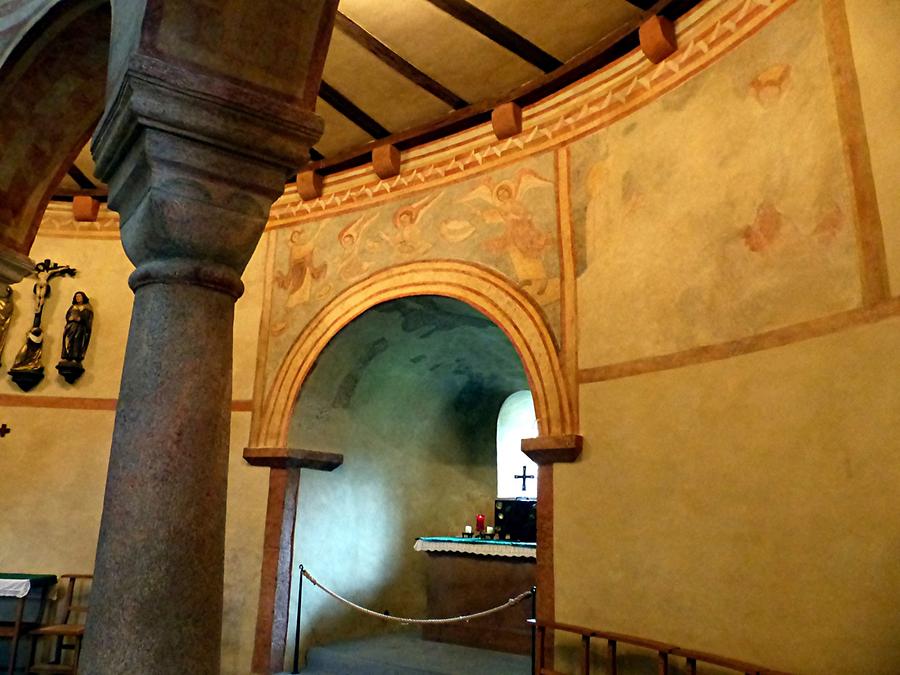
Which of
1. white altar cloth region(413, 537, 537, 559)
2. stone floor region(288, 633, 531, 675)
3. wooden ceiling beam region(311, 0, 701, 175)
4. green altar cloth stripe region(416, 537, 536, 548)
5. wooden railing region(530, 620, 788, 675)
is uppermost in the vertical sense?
wooden ceiling beam region(311, 0, 701, 175)

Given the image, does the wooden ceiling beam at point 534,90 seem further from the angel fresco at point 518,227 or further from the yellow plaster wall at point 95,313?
the yellow plaster wall at point 95,313

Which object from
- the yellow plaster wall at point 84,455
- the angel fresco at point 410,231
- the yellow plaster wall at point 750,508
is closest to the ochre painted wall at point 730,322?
the yellow plaster wall at point 750,508

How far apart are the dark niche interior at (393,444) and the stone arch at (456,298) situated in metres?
0.13

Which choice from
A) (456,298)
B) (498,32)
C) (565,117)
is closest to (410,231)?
(456,298)

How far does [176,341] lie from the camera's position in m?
2.43

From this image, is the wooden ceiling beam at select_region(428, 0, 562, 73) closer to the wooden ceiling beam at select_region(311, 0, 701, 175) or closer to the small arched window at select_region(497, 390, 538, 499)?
the wooden ceiling beam at select_region(311, 0, 701, 175)

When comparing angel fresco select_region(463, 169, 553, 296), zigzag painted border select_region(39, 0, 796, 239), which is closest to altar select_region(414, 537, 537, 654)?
angel fresco select_region(463, 169, 553, 296)

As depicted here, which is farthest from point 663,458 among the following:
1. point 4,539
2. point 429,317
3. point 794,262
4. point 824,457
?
point 4,539

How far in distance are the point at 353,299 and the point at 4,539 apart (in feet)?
13.6

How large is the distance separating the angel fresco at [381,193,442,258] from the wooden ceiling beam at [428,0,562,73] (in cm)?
147

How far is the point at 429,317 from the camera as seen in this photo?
23.5 feet

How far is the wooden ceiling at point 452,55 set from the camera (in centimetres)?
538

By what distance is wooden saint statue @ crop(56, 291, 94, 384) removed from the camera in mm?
7543

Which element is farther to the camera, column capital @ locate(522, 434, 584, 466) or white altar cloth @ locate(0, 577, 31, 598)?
white altar cloth @ locate(0, 577, 31, 598)
